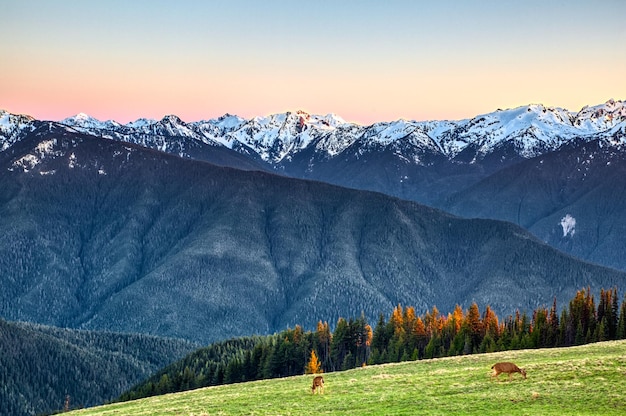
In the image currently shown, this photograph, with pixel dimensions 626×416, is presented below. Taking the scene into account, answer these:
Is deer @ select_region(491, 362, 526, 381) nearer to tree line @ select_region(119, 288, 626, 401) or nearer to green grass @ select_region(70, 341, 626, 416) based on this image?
green grass @ select_region(70, 341, 626, 416)

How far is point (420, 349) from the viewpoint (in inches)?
5605

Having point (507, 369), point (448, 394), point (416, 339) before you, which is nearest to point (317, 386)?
point (448, 394)

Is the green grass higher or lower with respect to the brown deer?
lower

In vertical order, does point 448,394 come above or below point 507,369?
below

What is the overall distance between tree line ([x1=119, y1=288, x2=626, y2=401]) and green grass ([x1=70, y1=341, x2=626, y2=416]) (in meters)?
56.6

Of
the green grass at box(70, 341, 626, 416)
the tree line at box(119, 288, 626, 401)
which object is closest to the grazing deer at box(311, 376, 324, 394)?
the green grass at box(70, 341, 626, 416)

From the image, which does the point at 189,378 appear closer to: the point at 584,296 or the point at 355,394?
the point at 584,296

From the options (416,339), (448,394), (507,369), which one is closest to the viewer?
(448,394)

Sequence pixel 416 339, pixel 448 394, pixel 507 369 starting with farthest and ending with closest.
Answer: pixel 416 339, pixel 507 369, pixel 448 394

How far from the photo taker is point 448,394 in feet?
168

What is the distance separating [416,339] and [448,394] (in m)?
93.3

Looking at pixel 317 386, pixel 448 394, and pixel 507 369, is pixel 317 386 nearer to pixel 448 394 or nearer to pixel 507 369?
pixel 448 394

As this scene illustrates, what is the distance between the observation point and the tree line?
12119 centimetres

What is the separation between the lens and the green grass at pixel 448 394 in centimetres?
4631
